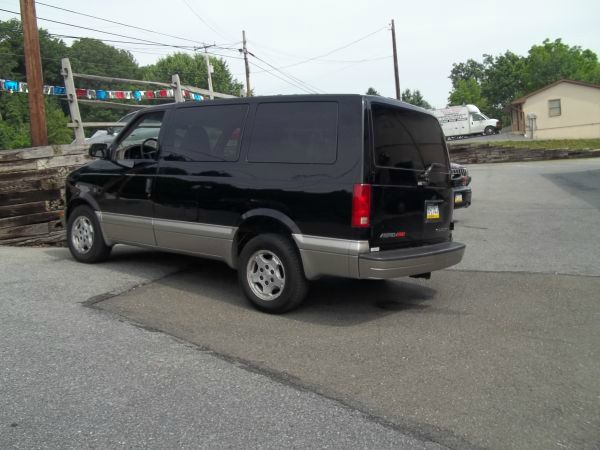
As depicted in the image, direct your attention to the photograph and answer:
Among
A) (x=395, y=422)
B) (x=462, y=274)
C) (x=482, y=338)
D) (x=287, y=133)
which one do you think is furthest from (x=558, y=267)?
(x=395, y=422)

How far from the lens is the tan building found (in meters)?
40.1

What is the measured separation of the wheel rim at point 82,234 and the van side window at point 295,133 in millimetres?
2917

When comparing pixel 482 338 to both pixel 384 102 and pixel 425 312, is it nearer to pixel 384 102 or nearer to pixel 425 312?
pixel 425 312

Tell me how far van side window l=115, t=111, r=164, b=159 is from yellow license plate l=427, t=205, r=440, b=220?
3.09 m

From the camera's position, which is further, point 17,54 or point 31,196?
point 17,54

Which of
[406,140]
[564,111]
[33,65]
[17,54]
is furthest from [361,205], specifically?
[17,54]

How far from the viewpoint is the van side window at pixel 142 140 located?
653 cm

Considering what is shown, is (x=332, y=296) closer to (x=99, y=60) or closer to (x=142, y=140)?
(x=142, y=140)

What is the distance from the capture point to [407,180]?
17.0 feet

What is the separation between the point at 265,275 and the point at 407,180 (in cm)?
160

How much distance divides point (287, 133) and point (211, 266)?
106 inches

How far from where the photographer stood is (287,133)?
17.3 ft

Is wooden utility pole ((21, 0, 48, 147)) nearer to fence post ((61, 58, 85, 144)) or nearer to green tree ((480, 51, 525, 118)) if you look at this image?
fence post ((61, 58, 85, 144))

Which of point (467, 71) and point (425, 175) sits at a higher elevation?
point (467, 71)
